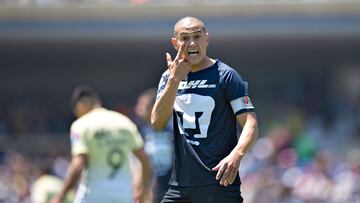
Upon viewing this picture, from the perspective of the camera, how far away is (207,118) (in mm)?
7883

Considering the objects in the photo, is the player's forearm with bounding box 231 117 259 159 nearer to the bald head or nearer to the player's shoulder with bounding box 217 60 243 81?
the player's shoulder with bounding box 217 60 243 81

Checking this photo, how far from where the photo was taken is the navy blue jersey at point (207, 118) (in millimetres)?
7820

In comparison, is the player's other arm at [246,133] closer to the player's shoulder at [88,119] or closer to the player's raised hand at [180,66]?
the player's raised hand at [180,66]

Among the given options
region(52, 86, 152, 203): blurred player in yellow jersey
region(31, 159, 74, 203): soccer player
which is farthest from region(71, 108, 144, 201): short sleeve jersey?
region(31, 159, 74, 203): soccer player

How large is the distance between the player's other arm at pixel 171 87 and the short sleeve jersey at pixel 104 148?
318 centimetres

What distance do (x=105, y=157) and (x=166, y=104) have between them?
338cm

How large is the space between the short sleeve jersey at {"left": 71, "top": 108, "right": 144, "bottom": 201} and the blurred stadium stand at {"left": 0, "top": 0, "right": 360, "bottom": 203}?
26.7 feet

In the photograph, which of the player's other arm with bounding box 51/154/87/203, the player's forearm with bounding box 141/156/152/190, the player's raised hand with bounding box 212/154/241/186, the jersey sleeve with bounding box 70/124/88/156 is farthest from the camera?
the player's forearm with bounding box 141/156/152/190

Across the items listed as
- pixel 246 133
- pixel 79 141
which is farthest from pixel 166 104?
pixel 79 141

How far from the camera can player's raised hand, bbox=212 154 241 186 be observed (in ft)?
24.7

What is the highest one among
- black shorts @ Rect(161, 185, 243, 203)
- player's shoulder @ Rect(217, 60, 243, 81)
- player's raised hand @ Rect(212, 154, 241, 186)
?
player's shoulder @ Rect(217, 60, 243, 81)

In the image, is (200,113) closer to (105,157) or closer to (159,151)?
(105,157)

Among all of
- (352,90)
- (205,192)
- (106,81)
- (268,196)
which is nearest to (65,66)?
(106,81)

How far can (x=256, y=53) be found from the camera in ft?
87.9
